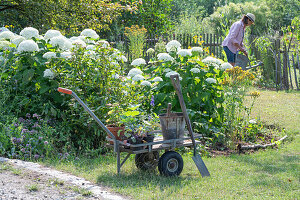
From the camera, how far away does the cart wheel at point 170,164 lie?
14.0ft

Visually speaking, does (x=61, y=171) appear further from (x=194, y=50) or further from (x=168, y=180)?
(x=194, y=50)

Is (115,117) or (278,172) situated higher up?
(115,117)

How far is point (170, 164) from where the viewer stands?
4352 millimetres

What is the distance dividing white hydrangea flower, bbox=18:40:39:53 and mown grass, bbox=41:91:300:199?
1.80 m

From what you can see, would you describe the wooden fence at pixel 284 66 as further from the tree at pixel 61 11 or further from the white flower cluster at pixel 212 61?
the white flower cluster at pixel 212 61

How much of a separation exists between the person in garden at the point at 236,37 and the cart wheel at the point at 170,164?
5.26 meters

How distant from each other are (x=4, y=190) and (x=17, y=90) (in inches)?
99.4

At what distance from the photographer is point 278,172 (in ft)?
15.5

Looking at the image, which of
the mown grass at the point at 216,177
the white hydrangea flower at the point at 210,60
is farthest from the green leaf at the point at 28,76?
the white hydrangea flower at the point at 210,60

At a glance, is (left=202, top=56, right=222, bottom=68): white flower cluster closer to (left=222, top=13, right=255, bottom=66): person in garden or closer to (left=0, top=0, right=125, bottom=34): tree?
(left=222, top=13, right=255, bottom=66): person in garden

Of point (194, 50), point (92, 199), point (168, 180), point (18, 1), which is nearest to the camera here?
point (92, 199)

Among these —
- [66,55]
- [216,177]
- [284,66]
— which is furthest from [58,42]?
[284,66]

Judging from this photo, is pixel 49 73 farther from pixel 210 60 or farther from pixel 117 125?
pixel 210 60

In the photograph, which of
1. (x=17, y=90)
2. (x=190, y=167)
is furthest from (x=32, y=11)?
(x=190, y=167)
